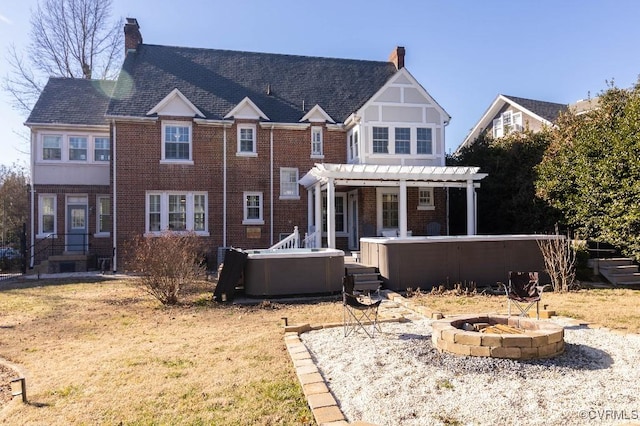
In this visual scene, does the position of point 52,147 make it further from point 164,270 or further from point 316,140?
point 164,270

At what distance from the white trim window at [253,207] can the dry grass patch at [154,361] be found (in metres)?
8.52

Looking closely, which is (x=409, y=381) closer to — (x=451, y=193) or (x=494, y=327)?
(x=494, y=327)

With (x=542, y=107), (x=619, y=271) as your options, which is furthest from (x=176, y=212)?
(x=542, y=107)

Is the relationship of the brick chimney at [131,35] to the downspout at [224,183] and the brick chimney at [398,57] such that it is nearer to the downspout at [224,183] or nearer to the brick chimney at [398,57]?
the downspout at [224,183]

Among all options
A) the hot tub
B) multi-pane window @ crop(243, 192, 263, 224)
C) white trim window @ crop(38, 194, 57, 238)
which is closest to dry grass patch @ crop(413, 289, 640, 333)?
the hot tub

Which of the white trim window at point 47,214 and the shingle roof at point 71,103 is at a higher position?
the shingle roof at point 71,103

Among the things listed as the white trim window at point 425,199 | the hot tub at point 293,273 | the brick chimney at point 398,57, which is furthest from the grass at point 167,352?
the brick chimney at point 398,57

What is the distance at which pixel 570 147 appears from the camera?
52.7 feet

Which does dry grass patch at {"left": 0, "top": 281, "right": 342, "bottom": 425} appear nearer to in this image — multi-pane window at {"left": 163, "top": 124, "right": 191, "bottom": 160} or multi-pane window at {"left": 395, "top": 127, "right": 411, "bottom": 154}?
multi-pane window at {"left": 163, "top": 124, "right": 191, "bottom": 160}

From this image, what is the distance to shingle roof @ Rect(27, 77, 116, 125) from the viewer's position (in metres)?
→ 19.6

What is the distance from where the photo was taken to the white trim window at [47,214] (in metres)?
19.5

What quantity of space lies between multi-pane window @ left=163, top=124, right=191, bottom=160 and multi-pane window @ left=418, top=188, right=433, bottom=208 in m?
10.4

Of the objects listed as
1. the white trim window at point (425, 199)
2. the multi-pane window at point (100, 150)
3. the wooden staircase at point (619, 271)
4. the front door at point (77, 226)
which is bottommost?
the wooden staircase at point (619, 271)

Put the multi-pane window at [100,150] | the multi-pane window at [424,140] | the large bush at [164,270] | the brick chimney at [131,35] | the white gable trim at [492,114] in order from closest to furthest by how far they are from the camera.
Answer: the large bush at [164,270], the multi-pane window at [424,140], the multi-pane window at [100,150], the brick chimney at [131,35], the white gable trim at [492,114]
